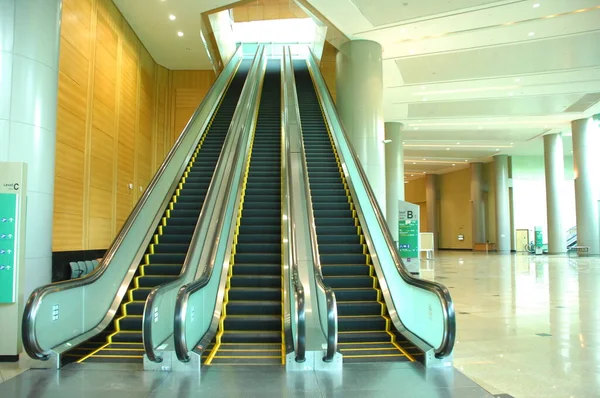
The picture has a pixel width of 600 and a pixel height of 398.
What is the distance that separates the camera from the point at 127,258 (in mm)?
6461

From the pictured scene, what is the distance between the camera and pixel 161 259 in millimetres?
6969

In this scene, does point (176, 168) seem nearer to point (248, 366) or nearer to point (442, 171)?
point (248, 366)

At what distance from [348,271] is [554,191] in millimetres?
22634

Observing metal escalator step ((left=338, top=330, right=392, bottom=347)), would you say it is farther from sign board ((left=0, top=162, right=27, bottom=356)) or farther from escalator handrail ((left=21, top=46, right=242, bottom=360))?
sign board ((left=0, top=162, right=27, bottom=356))

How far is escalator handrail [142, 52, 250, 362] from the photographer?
434 centimetres

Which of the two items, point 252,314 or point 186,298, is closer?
point 186,298

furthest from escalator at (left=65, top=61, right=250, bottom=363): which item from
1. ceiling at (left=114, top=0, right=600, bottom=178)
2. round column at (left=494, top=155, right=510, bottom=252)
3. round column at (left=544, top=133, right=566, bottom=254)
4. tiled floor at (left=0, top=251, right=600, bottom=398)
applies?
round column at (left=494, top=155, right=510, bottom=252)

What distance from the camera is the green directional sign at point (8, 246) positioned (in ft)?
15.9

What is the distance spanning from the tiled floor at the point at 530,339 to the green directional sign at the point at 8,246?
456cm

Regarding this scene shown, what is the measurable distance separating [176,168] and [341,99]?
618 cm

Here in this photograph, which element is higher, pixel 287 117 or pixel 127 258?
pixel 287 117

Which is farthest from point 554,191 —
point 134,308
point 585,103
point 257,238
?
point 134,308

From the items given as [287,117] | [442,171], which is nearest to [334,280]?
[287,117]

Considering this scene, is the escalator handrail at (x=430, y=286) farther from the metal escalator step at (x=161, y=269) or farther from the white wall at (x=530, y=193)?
the white wall at (x=530, y=193)
